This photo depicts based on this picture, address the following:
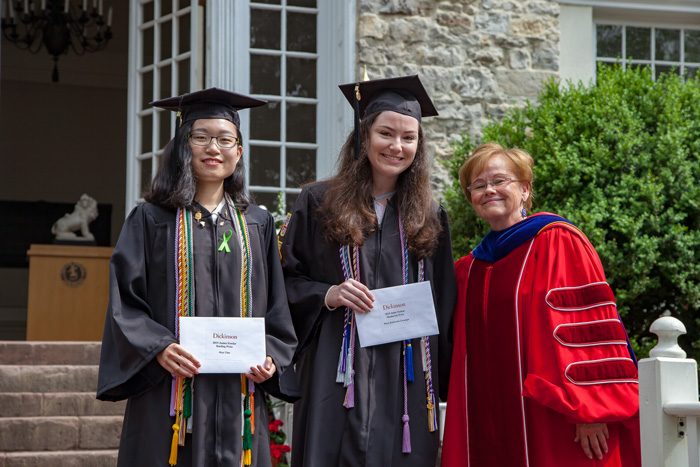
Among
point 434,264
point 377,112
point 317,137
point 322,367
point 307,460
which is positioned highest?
point 317,137

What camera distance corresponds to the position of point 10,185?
1220 cm

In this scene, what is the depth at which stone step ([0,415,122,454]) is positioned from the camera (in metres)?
5.39

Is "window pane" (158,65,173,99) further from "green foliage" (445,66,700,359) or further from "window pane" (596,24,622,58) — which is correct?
"window pane" (596,24,622,58)

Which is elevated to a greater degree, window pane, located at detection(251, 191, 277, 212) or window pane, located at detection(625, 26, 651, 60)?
window pane, located at detection(625, 26, 651, 60)

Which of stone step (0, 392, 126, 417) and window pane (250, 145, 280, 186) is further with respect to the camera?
window pane (250, 145, 280, 186)

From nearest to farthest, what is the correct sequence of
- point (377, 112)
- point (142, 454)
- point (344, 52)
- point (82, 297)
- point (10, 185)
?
point (142, 454)
point (377, 112)
point (344, 52)
point (82, 297)
point (10, 185)

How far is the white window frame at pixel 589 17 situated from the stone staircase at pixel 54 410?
4.78 metres

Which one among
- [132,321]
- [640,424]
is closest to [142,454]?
[132,321]

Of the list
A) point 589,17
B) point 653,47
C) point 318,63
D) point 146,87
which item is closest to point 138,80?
point 146,87

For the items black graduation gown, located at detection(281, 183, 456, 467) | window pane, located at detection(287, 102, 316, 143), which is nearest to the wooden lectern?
window pane, located at detection(287, 102, 316, 143)

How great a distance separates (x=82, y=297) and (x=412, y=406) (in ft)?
19.8

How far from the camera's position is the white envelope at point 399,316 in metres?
3.33

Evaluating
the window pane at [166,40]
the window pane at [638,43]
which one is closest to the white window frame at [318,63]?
the window pane at [166,40]

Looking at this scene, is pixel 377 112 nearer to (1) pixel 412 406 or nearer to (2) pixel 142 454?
(1) pixel 412 406
